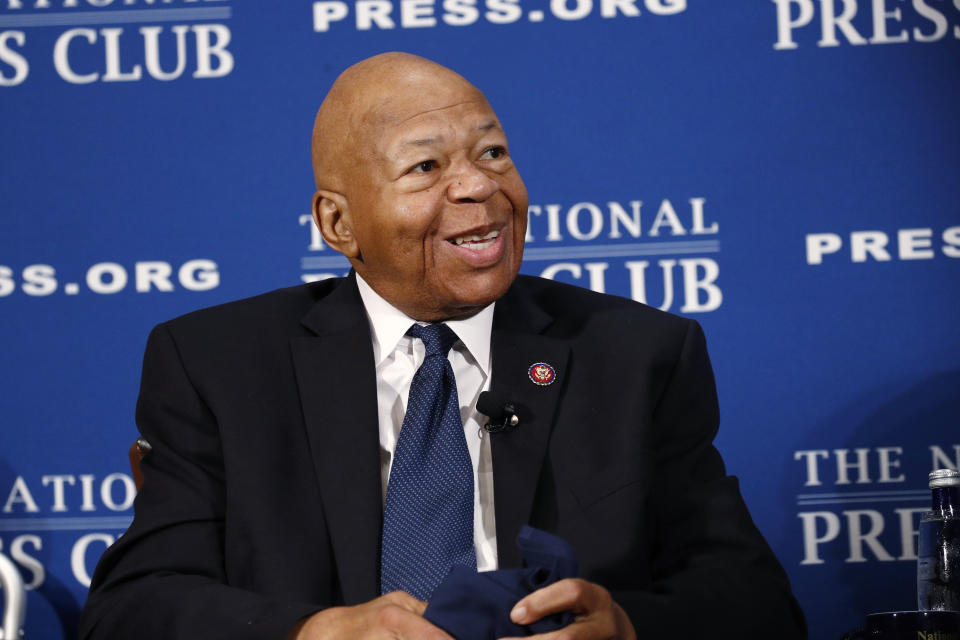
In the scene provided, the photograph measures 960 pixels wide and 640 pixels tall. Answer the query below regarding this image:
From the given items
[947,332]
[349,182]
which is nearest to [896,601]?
[947,332]

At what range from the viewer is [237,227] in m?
2.88

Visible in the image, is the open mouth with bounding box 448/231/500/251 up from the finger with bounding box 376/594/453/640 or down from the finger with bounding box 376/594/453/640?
up

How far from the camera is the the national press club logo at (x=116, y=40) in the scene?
2930 mm

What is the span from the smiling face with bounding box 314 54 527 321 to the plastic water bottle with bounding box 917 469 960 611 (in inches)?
35.8

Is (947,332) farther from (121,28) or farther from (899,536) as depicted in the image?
(121,28)

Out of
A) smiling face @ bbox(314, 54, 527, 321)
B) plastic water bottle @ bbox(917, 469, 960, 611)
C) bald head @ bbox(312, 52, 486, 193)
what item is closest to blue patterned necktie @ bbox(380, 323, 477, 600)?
smiling face @ bbox(314, 54, 527, 321)

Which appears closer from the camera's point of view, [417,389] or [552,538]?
[552,538]

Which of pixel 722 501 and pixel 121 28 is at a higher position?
pixel 121 28

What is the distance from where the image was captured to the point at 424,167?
1.98 metres

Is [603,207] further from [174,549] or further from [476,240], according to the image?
Answer: [174,549]

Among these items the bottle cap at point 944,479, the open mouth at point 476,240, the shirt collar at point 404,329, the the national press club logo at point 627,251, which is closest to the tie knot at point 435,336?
the shirt collar at point 404,329

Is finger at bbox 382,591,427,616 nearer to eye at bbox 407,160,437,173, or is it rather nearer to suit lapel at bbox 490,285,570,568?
suit lapel at bbox 490,285,570,568

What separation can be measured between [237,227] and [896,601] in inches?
69.5

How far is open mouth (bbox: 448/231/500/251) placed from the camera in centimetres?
198
